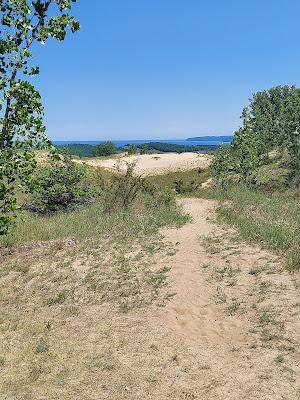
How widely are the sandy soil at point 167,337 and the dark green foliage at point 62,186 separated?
1358 cm

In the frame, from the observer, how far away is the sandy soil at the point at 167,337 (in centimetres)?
660

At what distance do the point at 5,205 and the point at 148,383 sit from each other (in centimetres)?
433

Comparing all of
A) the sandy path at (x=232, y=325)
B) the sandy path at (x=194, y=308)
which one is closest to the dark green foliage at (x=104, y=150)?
the sandy path at (x=194, y=308)

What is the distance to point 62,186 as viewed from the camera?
1034 inches

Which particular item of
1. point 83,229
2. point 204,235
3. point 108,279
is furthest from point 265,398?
point 83,229

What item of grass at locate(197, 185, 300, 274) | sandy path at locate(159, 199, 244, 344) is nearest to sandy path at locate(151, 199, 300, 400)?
sandy path at locate(159, 199, 244, 344)

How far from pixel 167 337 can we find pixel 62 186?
1921 cm

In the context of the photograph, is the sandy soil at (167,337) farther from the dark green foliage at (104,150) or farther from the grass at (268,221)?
the dark green foliage at (104,150)

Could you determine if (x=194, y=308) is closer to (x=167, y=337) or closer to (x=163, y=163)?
(x=167, y=337)

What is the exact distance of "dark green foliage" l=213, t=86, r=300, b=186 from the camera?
116ft

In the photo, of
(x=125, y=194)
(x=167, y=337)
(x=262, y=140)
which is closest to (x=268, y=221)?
(x=125, y=194)

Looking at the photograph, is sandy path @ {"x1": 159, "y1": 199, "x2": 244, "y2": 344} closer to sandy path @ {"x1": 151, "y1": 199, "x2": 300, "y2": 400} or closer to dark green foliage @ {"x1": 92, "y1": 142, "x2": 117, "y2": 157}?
sandy path @ {"x1": 151, "y1": 199, "x2": 300, "y2": 400}

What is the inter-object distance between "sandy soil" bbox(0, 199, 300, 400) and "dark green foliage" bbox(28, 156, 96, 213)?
13.6 m

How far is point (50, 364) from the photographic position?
7465 mm
